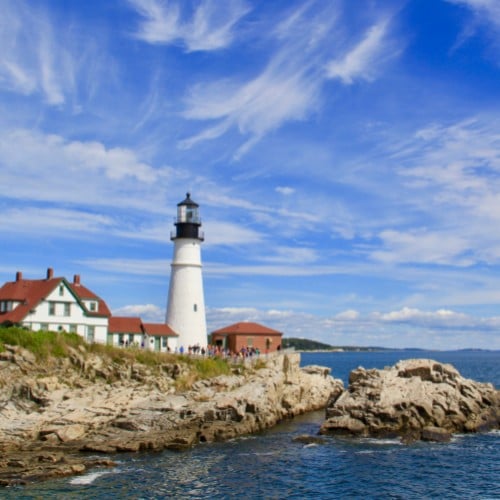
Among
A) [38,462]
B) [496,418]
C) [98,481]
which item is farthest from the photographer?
[496,418]

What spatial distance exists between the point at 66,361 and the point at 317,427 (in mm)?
16589

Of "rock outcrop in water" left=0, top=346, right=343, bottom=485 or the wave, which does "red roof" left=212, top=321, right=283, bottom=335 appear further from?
the wave

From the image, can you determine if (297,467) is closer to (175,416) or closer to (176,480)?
(176,480)

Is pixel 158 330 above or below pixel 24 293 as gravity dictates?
below

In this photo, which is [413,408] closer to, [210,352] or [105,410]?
[105,410]

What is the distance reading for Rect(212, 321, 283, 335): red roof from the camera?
57344mm

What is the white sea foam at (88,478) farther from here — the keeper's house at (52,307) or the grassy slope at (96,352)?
the keeper's house at (52,307)

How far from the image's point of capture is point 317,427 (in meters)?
39.0

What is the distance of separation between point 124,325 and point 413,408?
25.0m

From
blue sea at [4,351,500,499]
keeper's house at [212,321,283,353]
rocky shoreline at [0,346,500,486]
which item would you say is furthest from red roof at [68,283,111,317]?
blue sea at [4,351,500,499]

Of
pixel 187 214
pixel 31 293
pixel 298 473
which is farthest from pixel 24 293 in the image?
pixel 298 473

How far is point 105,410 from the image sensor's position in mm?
34531

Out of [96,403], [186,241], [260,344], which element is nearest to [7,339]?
[96,403]

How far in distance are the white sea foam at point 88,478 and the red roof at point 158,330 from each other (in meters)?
24.2
